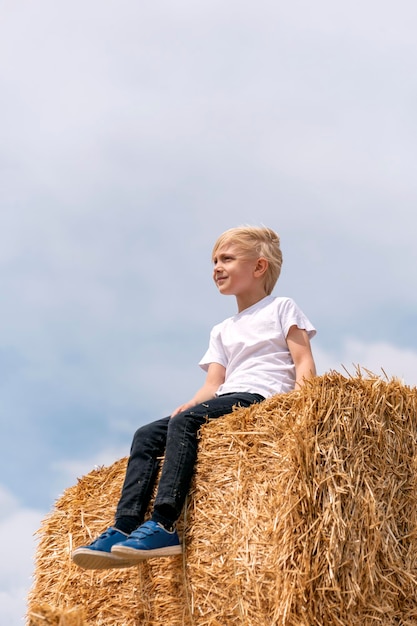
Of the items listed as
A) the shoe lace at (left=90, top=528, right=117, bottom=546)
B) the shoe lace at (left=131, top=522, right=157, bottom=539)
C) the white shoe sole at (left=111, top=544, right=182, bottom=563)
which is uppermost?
the shoe lace at (left=90, top=528, right=117, bottom=546)

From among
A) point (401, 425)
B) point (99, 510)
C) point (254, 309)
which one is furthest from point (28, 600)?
point (401, 425)

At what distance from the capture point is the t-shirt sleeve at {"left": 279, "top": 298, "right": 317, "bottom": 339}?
12.5 feet

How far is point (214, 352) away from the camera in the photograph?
162 inches

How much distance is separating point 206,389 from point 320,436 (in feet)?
3.29

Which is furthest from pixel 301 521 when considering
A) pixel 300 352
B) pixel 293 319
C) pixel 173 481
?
pixel 293 319

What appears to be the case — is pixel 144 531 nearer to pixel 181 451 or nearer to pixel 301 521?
pixel 181 451

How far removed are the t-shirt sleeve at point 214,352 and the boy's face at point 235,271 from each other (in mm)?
214

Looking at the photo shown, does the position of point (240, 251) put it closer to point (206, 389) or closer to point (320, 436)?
point (206, 389)

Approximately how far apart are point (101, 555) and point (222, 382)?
3.66 feet

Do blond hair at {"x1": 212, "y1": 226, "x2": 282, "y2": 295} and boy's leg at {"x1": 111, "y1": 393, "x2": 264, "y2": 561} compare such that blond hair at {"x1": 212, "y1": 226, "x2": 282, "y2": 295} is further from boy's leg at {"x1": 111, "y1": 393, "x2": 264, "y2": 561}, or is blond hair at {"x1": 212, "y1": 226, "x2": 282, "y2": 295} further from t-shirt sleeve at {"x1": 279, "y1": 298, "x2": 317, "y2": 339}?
boy's leg at {"x1": 111, "y1": 393, "x2": 264, "y2": 561}

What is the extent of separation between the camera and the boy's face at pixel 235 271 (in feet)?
13.4

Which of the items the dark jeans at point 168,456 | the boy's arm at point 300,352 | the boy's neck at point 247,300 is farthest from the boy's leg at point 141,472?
the boy's neck at point 247,300

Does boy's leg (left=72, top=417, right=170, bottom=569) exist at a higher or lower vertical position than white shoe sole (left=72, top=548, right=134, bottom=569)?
higher

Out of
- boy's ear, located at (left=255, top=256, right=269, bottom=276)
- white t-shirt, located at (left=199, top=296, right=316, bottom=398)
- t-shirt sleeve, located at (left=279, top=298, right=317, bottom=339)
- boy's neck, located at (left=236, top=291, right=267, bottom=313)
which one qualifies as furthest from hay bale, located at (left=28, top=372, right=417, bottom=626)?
boy's ear, located at (left=255, top=256, right=269, bottom=276)
